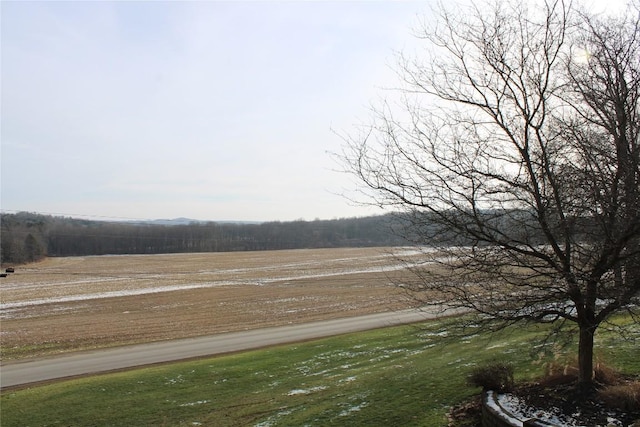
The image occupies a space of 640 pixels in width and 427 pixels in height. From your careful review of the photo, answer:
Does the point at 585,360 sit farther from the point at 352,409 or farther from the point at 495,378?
the point at 352,409

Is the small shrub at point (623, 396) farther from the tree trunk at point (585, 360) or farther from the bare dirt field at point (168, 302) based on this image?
the bare dirt field at point (168, 302)

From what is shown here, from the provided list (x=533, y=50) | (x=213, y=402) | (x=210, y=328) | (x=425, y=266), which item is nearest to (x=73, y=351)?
(x=210, y=328)

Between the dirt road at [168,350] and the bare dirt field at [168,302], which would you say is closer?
the dirt road at [168,350]

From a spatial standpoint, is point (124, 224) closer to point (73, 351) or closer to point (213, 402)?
point (73, 351)

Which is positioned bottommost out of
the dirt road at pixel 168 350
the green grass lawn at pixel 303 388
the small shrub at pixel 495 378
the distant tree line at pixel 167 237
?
the dirt road at pixel 168 350

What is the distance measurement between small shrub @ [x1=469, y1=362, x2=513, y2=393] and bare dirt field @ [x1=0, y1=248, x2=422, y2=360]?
2.21m

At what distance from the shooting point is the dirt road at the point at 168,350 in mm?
17891

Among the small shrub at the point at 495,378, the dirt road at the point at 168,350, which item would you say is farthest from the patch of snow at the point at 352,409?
the dirt road at the point at 168,350

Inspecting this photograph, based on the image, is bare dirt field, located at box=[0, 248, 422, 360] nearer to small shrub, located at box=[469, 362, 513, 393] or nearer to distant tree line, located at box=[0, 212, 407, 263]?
small shrub, located at box=[469, 362, 513, 393]

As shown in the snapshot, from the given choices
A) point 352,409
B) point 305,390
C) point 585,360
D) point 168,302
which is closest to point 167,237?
point 168,302

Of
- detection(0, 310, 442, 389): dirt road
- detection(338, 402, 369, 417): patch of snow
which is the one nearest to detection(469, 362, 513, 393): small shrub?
detection(338, 402, 369, 417): patch of snow

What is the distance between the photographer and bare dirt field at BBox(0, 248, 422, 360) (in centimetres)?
2522

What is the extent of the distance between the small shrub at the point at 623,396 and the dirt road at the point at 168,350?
11.7 meters

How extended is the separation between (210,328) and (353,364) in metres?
13.9
